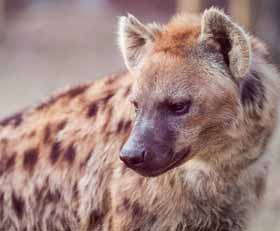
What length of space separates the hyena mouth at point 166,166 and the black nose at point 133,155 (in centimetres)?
3

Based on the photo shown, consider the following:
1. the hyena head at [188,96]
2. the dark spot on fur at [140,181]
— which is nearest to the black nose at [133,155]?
the hyena head at [188,96]

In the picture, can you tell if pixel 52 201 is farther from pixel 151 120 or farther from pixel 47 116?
pixel 151 120

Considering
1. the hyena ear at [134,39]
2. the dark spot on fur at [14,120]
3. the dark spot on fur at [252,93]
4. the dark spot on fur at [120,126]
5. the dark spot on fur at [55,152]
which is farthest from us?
the dark spot on fur at [14,120]

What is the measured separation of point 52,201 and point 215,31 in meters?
1.07

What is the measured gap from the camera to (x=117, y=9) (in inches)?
456

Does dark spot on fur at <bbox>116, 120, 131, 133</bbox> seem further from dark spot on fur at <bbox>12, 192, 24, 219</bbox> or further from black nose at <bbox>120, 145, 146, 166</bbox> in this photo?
dark spot on fur at <bbox>12, 192, 24, 219</bbox>

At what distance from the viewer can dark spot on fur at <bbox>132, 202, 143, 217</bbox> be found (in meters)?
3.84

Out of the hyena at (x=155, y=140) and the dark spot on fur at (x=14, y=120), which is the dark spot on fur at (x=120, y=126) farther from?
the dark spot on fur at (x=14, y=120)

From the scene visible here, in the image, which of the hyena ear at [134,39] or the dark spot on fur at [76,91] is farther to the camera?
the dark spot on fur at [76,91]

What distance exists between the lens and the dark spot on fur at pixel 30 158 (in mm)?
4199

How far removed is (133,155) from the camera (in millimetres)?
3520

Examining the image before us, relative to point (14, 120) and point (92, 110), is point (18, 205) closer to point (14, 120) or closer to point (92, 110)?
point (14, 120)

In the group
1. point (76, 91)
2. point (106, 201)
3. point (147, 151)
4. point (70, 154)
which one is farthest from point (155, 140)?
point (76, 91)

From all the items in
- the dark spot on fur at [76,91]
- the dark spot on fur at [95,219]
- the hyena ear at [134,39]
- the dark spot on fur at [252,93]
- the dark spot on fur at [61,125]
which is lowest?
the dark spot on fur at [95,219]
